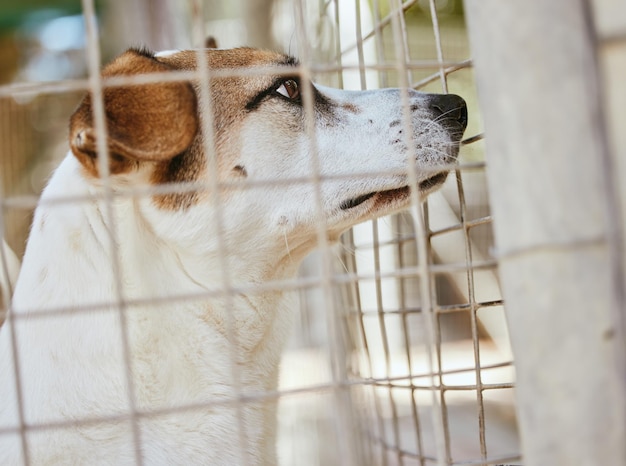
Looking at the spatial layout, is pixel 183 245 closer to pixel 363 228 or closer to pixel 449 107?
pixel 449 107

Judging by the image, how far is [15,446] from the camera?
178cm

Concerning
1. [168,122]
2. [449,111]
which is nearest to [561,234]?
[168,122]

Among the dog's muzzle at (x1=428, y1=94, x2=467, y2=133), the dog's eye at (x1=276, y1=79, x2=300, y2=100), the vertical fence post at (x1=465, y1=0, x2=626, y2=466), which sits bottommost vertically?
the vertical fence post at (x1=465, y1=0, x2=626, y2=466)

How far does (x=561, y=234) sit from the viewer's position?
1171 mm

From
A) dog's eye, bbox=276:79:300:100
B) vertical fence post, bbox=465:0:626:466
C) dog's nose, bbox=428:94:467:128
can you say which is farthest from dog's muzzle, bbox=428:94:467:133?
vertical fence post, bbox=465:0:626:466

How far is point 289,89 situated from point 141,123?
0.72m

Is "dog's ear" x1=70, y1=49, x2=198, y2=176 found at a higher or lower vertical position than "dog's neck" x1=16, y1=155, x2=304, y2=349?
higher

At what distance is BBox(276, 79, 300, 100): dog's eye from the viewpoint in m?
2.32

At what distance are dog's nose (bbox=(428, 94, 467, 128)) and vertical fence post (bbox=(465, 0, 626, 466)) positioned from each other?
0.99m

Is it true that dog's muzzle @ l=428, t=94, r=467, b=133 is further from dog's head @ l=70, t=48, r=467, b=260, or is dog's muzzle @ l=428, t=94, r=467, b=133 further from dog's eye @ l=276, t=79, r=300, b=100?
dog's eye @ l=276, t=79, r=300, b=100

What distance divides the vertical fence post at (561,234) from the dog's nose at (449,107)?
99 centimetres

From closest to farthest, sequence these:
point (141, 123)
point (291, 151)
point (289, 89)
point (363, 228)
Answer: point (141, 123), point (291, 151), point (289, 89), point (363, 228)

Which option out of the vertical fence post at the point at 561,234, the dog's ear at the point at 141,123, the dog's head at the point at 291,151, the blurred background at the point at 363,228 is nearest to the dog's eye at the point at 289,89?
the dog's head at the point at 291,151

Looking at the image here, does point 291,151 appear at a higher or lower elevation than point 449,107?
lower
